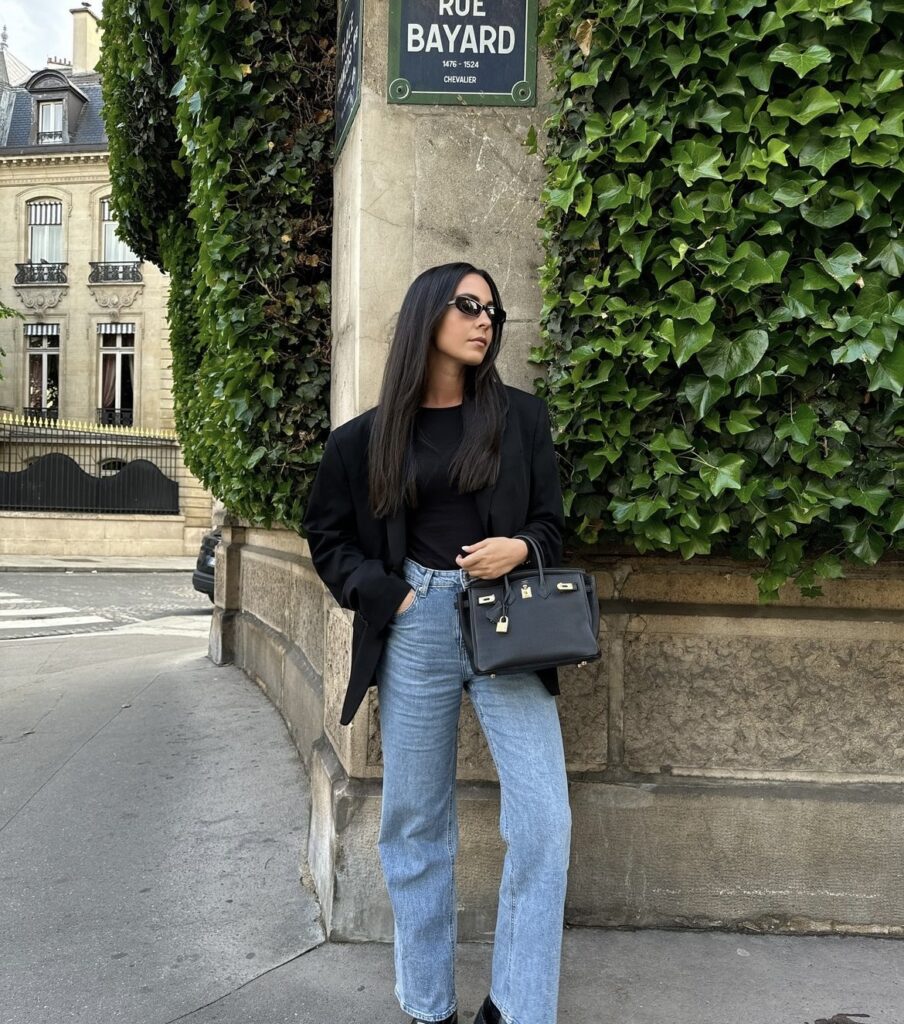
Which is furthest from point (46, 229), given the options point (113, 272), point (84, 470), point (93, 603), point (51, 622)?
point (51, 622)

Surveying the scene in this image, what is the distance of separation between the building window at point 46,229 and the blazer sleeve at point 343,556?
37.1 metres

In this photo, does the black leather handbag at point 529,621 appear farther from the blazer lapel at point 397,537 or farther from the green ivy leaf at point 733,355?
the green ivy leaf at point 733,355

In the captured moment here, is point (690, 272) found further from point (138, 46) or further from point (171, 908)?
point (138, 46)

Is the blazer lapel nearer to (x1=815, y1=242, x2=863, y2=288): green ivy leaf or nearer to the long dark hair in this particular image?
the long dark hair

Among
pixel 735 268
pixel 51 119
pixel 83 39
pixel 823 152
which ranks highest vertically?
pixel 83 39

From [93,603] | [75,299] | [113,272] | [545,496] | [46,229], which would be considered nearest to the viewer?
[545,496]

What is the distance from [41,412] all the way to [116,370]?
3513 millimetres

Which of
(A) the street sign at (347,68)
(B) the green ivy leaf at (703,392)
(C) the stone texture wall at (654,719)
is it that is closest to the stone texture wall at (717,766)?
(C) the stone texture wall at (654,719)

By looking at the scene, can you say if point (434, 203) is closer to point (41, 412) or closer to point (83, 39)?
point (41, 412)

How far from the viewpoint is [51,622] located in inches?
476

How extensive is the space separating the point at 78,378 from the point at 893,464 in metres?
36.1

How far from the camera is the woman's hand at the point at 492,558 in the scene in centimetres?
223

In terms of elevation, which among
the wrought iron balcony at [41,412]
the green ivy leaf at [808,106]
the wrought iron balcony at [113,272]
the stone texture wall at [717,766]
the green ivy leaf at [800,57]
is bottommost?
the stone texture wall at [717,766]

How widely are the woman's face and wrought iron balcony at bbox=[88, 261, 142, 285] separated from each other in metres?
34.9
